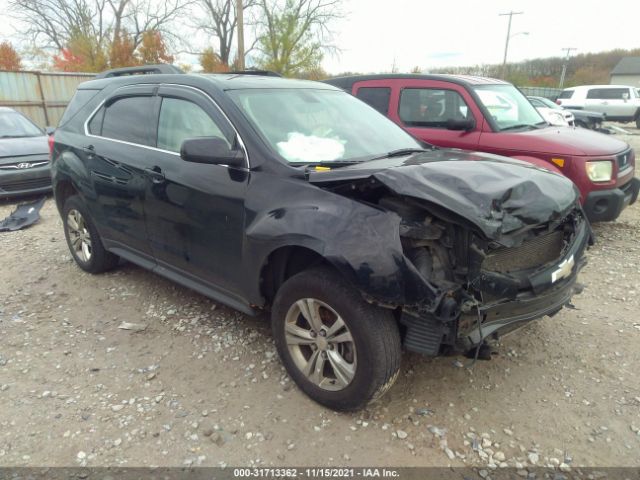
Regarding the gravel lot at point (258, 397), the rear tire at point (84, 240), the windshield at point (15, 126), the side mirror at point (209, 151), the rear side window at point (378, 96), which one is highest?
the rear side window at point (378, 96)

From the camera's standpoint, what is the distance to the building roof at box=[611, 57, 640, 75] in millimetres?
51459

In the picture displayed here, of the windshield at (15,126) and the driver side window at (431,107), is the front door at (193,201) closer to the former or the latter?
the driver side window at (431,107)

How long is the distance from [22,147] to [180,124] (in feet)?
18.5

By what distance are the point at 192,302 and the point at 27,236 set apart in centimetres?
315

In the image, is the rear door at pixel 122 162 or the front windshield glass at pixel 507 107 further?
the front windshield glass at pixel 507 107

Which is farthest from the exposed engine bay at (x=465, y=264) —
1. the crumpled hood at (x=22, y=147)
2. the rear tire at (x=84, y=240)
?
the crumpled hood at (x=22, y=147)

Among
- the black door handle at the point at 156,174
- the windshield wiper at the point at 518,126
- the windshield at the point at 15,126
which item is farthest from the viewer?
the windshield at the point at 15,126

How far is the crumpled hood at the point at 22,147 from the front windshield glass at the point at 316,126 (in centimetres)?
595

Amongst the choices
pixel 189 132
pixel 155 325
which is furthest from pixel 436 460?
pixel 189 132

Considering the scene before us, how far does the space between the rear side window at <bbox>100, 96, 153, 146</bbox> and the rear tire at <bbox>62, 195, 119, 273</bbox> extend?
0.83 meters

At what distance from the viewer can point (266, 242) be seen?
8.68 feet

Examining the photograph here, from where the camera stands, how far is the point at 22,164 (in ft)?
23.6

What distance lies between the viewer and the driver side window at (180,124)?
10.3 feet

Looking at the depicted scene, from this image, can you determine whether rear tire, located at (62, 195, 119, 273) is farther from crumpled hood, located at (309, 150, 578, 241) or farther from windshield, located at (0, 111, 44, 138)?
windshield, located at (0, 111, 44, 138)
